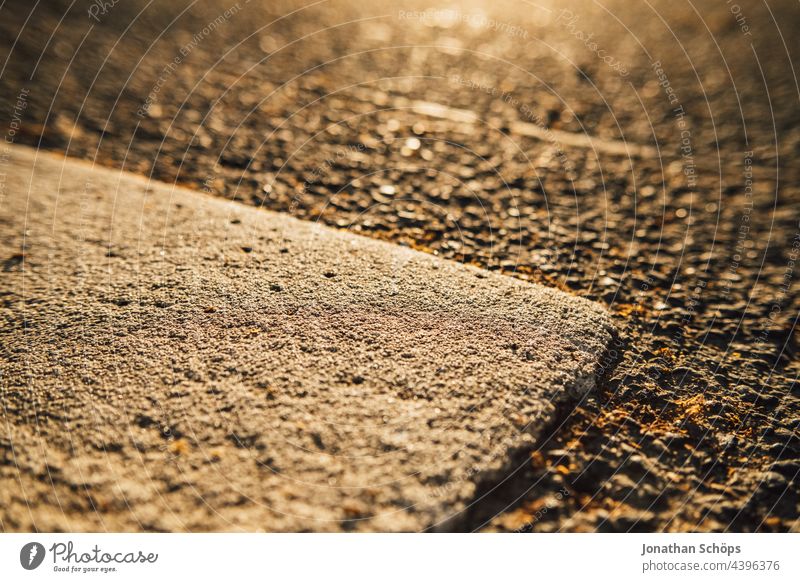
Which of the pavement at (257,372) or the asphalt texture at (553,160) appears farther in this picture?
the asphalt texture at (553,160)

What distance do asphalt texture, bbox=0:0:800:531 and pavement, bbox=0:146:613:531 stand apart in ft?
0.67

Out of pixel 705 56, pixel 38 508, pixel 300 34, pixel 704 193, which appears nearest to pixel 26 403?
pixel 38 508

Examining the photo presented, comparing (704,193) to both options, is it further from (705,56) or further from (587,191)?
(705,56)

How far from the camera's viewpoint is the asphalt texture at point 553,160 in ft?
5.69

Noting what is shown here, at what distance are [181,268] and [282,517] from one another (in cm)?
113

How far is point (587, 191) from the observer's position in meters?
3.16
